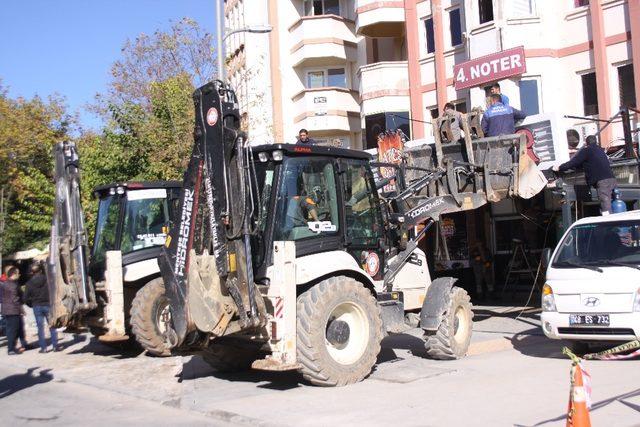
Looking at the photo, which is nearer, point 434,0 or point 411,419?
point 411,419

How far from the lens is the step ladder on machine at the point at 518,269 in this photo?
2086cm

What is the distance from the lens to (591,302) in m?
10.1

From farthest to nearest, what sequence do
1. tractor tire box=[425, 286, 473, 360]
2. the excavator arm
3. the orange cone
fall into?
tractor tire box=[425, 286, 473, 360] < the excavator arm < the orange cone

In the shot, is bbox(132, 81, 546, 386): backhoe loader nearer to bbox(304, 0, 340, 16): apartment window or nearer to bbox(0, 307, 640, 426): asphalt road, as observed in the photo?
bbox(0, 307, 640, 426): asphalt road

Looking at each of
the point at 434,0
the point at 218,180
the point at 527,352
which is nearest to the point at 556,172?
the point at 527,352

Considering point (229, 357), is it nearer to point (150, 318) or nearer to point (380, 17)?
point (150, 318)

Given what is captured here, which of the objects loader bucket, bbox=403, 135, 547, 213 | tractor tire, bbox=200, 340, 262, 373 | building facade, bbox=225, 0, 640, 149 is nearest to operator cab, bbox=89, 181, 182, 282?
tractor tire, bbox=200, 340, 262, 373

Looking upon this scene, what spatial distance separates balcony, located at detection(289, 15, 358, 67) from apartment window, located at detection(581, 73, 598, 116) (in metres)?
11.6

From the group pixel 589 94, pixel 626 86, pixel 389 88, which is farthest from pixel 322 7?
pixel 626 86

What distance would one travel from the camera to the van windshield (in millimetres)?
10609

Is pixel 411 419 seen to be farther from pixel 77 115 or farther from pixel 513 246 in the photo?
pixel 77 115

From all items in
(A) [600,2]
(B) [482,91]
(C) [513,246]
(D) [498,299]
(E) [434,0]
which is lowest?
(D) [498,299]

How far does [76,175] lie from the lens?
12.5 m

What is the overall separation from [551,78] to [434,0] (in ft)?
17.2
